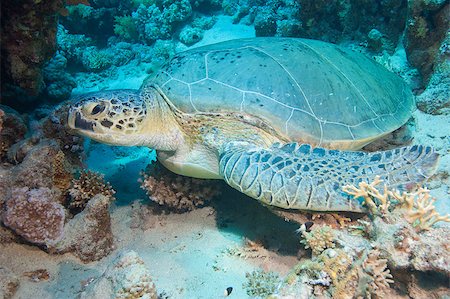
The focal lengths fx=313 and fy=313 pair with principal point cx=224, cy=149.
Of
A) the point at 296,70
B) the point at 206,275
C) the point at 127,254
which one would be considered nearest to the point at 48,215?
the point at 127,254

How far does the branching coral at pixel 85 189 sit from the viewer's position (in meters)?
3.09

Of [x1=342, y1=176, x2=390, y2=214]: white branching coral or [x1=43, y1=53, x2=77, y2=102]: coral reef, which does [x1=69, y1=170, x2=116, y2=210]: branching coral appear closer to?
[x1=342, y1=176, x2=390, y2=214]: white branching coral

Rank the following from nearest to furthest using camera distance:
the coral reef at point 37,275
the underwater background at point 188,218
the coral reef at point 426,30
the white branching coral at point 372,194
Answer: the underwater background at point 188,218
the white branching coral at point 372,194
the coral reef at point 37,275
the coral reef at point 426,30

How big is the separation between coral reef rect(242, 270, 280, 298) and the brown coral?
3.64 ft

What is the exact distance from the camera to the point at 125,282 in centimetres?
188

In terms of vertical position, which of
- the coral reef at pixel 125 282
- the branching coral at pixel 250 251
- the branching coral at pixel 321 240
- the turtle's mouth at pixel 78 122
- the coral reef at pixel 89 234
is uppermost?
the branching coral at pixel 321 240

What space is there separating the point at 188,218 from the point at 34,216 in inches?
56.7

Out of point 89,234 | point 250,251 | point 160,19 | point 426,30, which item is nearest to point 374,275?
point 250,251

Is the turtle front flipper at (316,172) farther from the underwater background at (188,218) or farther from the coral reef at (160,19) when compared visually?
the coral reef at (160,19)

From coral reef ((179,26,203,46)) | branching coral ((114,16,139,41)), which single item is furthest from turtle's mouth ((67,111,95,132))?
branching coral ((114,16,139,41))

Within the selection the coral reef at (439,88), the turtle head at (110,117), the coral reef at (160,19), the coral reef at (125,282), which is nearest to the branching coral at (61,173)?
the turtle head at (110,117)

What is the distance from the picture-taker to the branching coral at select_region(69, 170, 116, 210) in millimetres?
3086

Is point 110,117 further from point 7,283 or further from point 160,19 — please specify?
point 160,19

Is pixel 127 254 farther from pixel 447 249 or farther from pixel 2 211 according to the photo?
pixel 447 249
